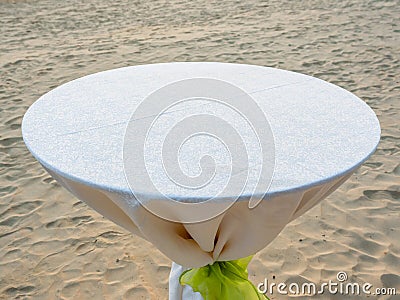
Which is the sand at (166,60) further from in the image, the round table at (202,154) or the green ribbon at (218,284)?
the round table at (202,154)

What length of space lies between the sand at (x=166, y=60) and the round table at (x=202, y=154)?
965mm

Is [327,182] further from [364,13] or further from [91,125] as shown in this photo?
[364,13]

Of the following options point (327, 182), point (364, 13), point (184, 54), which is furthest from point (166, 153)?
point (364, 13)

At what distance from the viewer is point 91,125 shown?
150cm

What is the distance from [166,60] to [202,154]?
14.4 feet

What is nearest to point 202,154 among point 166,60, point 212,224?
point 212,224

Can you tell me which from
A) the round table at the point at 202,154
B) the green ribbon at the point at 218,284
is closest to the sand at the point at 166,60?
the green ribbon at the point at 218,284

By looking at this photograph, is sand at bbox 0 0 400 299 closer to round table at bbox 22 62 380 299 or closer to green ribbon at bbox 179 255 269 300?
green ribbon at bbox 179 255 269 300

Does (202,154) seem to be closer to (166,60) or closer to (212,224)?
(212,224)

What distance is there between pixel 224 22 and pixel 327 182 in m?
6.45

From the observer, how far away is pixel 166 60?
5.58 metres

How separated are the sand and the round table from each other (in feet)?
3.17

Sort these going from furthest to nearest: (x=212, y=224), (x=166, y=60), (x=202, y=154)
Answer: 1. (x=166, y=60)
2. (x=202, y=154)
3. (x=212, y=224)

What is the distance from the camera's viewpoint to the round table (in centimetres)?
118
